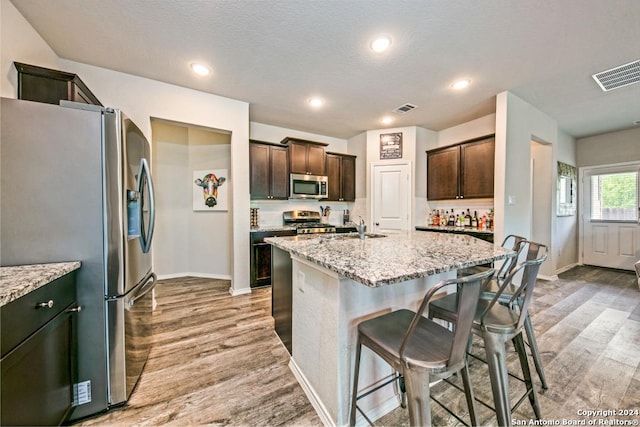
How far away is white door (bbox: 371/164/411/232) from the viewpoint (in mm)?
4449

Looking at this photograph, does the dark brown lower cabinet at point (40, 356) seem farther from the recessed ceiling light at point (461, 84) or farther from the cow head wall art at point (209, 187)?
the recessed ceiling light at point (461, 84)

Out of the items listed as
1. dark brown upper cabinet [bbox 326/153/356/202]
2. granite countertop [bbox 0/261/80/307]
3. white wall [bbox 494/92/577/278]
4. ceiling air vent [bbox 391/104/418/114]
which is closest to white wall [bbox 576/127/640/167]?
white wall [bbox 494/92/577/278]

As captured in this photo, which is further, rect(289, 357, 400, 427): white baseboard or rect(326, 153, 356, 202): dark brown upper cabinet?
rect(326, 153, 356, 202): dark brown upper cabinet

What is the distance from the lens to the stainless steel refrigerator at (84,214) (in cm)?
124

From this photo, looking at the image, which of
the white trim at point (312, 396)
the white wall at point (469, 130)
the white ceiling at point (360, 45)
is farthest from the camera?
the white wall at point (469, 130)

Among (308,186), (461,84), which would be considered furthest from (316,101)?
(461,84)

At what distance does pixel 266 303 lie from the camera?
303 centimetres

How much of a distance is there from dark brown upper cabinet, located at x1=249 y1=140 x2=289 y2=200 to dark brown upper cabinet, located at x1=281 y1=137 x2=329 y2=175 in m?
0.13

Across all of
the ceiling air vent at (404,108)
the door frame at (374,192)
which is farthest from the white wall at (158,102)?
the door frame at (374,192)

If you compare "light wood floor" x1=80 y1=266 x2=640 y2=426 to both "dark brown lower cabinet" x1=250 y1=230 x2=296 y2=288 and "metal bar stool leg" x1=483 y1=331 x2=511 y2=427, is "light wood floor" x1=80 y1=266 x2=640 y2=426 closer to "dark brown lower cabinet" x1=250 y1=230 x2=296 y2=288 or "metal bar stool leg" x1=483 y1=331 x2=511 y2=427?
"metal bar stool leg" x1=483 y1=331 x2=511 y2=427

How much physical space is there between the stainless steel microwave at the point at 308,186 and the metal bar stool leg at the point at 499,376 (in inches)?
137

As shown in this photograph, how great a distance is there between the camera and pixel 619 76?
266 centimetres

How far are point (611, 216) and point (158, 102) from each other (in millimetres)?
8102

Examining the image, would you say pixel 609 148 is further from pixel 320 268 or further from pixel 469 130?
pixel 320 268
